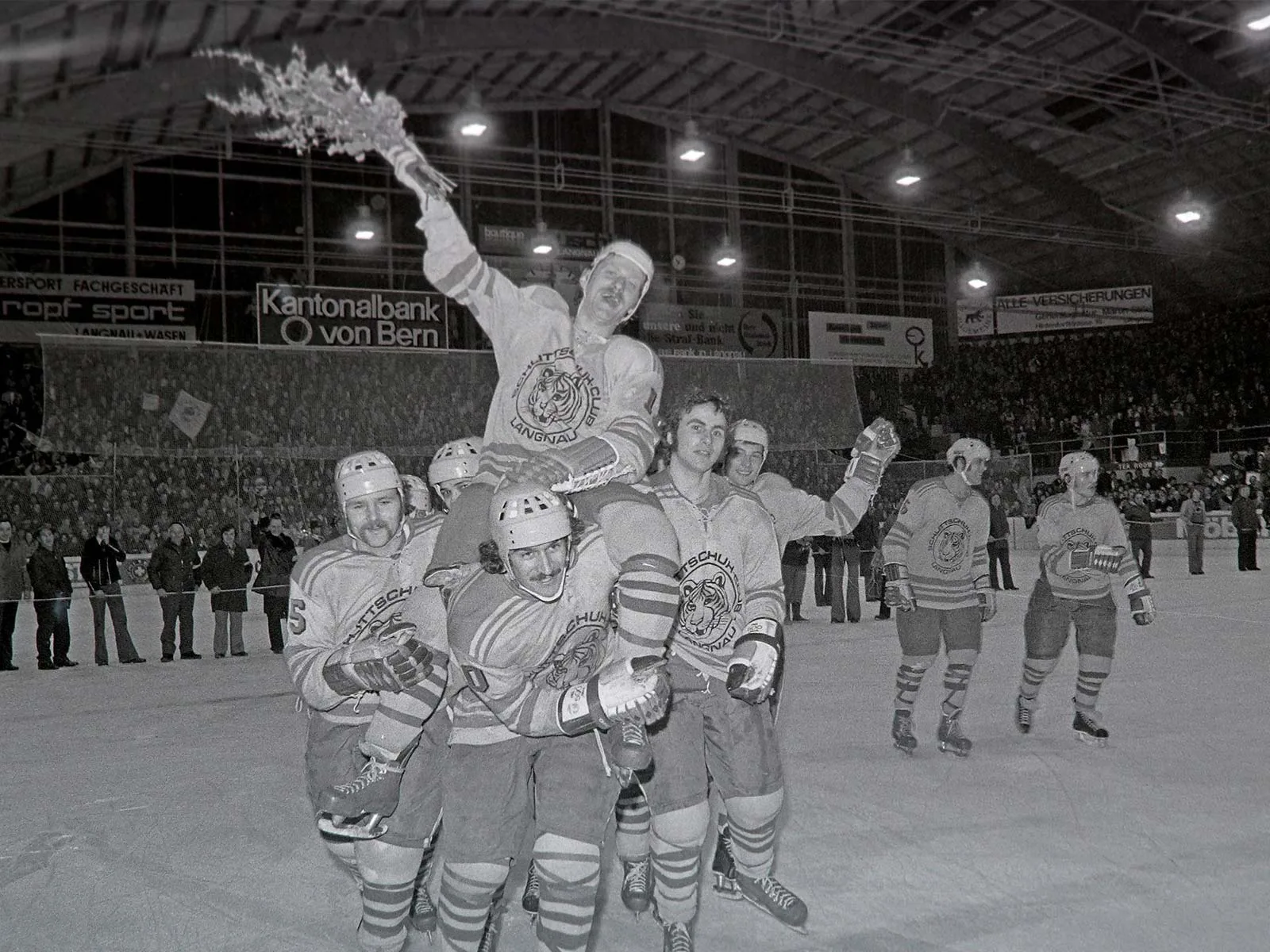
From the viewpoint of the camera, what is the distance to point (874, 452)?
4.69m

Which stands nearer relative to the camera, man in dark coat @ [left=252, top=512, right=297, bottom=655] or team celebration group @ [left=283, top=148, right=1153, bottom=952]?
team celebration group @ [left=283, top=148, right=1153, bottom=952]

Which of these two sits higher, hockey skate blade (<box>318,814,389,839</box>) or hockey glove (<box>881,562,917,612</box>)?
hockey glove (<box>881,562,917,612</box>)

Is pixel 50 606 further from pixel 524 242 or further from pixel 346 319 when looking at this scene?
pixel 524 242

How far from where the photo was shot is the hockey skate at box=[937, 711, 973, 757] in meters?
6.38

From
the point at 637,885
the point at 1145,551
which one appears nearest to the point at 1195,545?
the point at 1145,551

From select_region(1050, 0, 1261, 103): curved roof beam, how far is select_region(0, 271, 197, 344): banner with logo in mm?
14183

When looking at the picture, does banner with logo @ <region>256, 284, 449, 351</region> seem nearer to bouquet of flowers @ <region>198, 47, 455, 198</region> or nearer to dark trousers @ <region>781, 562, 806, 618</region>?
dark trousers @ <region>781, 562, 806, 618</region>

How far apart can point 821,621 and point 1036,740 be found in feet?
22.7

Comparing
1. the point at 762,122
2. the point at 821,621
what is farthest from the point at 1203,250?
the point at 821,621

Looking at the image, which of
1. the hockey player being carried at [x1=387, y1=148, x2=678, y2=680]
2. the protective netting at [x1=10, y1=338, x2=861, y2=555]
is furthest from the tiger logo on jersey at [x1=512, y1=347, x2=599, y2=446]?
the protective netting at [x1=10, y1=338, x2=861, y2=555]

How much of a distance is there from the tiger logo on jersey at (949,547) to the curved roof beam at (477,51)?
12.6 m

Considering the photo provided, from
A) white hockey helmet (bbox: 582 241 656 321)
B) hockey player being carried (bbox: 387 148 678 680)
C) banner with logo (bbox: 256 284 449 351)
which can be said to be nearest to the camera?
hockey player being carried (bbox: 387 148 678 680)

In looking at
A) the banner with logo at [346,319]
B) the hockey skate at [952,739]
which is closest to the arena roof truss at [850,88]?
the banner with logo at [346,319]

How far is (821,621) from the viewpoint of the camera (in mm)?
13664
